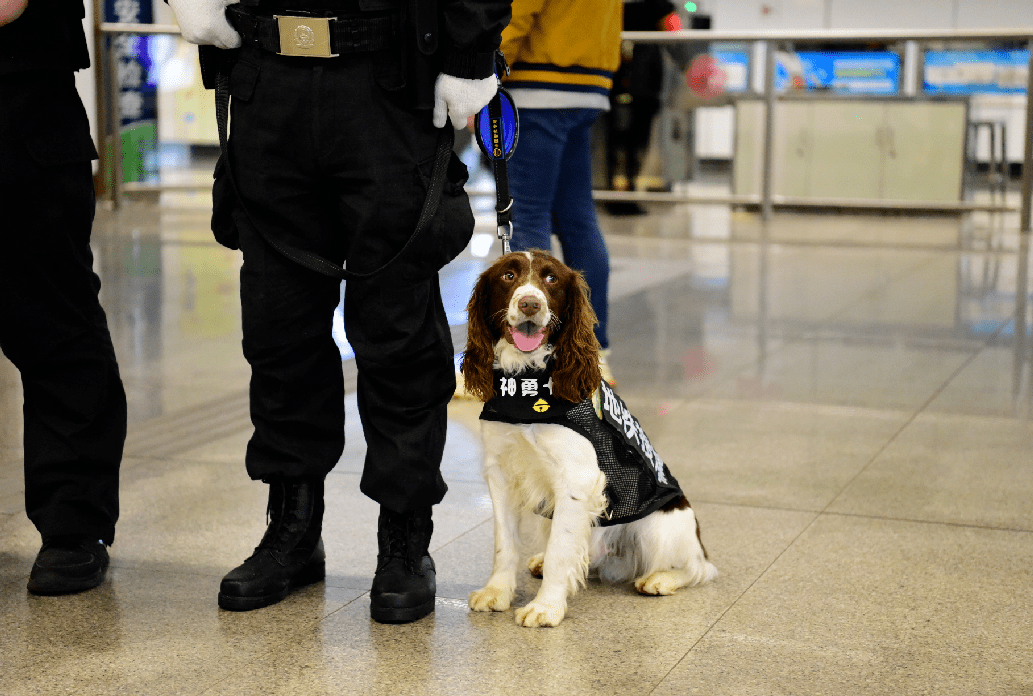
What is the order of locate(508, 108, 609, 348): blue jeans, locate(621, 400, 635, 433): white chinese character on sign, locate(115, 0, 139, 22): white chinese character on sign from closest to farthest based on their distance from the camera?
locate(621, 400, 635, 433): white chinese character on sign < locate(508, 108, 609, 348): blue jeans < locate(115, 0, 139, 22): white chinese character on sign

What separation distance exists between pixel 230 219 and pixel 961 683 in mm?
1735

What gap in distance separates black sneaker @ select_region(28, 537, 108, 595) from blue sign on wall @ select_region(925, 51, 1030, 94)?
364 inches

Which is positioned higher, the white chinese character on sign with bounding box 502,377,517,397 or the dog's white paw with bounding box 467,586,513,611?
the white chinese character on sign with bounding box 502,377,517,397

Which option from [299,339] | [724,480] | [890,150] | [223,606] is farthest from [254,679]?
[890,150]

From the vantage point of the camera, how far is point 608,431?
108 inches

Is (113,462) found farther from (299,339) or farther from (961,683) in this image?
(961,683)

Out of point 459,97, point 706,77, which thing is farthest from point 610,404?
point 706,77

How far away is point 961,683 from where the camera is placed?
234 cm

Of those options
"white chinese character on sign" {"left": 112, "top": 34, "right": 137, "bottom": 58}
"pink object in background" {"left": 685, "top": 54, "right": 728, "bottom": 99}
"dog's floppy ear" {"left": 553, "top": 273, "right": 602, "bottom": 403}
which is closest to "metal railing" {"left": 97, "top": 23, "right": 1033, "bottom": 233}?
"white chinese character on sign" {"left": 112, "top": 34, "right": 137, "bottom": 58}

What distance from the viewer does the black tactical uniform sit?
247 centimetres

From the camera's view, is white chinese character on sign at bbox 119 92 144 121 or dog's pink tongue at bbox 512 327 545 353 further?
white chinese character on sign at bbox 119 92 144 121

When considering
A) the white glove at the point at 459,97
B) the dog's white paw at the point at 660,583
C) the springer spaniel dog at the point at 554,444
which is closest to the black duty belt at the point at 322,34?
the white glove at the point at 459,97

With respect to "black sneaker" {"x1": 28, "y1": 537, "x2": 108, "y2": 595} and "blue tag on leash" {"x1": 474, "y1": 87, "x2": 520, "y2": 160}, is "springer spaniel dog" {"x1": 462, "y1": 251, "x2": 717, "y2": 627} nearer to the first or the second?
"blue tag on leash" {"x1": 474, "y1": 87, "x2": 520, "y2": 160}

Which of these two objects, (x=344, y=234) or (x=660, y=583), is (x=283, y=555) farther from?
(x=660, y=583)
